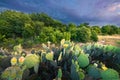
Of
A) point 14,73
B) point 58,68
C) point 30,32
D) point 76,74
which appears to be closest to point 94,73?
point 76,74

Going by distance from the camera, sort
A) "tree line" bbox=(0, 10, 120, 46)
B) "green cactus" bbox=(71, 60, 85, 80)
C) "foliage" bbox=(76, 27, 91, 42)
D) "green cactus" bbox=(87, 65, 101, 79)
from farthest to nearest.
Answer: "foliage" bbox=(76, 27, 91, 42) → "tree line" bbox=(0, 10, 120, 46) → "green cactus" bbox=(87, 65, 101, 79) → "green cactus" bbox=(71, 60, 85, 80)

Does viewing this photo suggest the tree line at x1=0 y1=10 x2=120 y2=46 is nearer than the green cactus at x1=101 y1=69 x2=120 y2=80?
No

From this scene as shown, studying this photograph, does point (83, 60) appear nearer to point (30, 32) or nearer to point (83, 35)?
point (30, 32)

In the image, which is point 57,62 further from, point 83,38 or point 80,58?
point 83,38

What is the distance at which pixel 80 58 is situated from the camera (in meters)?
5.21

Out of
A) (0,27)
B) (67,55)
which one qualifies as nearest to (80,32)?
(0,27)

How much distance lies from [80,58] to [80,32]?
18.5 meters

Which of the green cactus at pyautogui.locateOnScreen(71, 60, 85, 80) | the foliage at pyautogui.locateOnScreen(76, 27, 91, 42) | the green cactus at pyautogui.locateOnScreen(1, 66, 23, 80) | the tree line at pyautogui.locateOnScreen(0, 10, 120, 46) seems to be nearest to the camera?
the green cactus at pyautogui.locateOnScreen(1, 66, 23, 80)

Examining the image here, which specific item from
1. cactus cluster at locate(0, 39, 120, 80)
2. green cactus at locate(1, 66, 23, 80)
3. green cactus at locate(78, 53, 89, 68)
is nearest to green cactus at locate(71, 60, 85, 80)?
Answer: cactus cluster at locate(0, 39, 120, 80)

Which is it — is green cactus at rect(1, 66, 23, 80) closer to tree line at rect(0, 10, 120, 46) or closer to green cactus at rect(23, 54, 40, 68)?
green cactus at rect(23, 54, 40, 68)

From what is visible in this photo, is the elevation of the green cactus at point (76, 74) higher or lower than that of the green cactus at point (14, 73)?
lower

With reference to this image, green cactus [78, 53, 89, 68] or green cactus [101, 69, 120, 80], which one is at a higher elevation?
green cactus [78, 53, 89, 68]

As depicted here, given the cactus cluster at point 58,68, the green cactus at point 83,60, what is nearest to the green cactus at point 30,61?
the cactus cluster at point 58,68

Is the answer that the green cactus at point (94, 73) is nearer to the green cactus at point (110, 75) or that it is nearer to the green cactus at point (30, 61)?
the green cactus at point (110, 75)
